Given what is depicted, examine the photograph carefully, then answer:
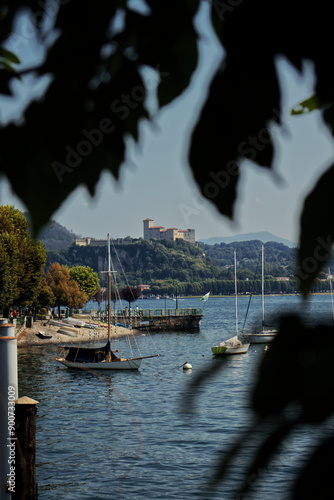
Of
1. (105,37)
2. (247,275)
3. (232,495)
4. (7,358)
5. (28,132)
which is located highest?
(105,37)

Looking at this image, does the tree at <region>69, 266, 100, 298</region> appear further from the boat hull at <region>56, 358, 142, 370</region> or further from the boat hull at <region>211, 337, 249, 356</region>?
the boat hull at <region>211, 337, 249, 356</region>

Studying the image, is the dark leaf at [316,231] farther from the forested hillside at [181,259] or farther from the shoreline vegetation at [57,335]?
the shoreline vegetation at [57,335]

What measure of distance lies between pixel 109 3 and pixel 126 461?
1990 cm

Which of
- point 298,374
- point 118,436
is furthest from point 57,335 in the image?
point 298,374

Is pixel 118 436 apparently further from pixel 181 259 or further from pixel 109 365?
pixel 181 259

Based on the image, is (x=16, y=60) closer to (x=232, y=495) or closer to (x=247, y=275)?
(x=232, y=495)

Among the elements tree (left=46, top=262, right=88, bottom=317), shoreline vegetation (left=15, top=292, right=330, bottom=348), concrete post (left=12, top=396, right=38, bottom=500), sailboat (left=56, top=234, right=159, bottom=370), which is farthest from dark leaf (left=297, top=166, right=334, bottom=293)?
tree (left=46, top=262, right=88, bottom=317)

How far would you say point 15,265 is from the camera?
140 feet

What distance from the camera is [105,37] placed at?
730mm

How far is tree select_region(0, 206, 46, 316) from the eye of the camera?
130ft

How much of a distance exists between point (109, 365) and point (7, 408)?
30.4 m

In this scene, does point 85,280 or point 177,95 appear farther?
point 85,280

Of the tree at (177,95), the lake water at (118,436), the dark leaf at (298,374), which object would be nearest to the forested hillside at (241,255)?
the tree at (177,95)

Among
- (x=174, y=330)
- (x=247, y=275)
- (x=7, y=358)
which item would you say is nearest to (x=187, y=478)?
(x=7, y=358)
